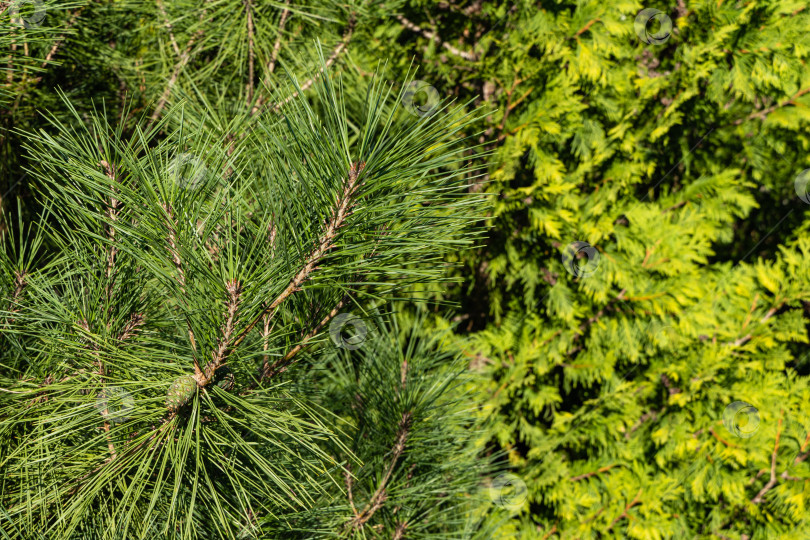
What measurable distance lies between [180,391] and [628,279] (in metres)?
2.02

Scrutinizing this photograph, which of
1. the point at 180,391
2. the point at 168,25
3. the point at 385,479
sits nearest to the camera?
the point at 180,391

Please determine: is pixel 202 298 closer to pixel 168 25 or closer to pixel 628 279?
pixel 168 25

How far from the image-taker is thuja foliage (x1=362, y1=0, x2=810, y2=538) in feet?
7.44

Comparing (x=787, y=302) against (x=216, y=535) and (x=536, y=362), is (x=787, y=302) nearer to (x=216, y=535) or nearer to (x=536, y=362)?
(x=536, y=362)

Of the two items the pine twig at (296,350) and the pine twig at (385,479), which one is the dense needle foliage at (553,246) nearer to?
the pine twig at (385,479)

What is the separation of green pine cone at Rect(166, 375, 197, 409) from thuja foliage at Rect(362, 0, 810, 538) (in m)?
1.59

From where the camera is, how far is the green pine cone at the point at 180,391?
2.49 ft

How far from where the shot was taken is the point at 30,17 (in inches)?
46.9

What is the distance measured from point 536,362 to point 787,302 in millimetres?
1151

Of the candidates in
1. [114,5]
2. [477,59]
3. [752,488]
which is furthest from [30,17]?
[752,488]

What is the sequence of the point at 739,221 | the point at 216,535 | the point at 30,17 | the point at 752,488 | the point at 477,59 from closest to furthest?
the point at 216,535
the point at 30,17
the point at 752,488
the point at 477,59
the point at 739,221

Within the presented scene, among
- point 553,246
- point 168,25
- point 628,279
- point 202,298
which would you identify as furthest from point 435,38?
point 202,298

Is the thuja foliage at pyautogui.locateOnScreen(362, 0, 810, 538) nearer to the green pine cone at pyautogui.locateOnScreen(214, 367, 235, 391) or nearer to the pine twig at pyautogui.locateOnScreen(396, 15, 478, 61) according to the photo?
the pine twig at pyautogui.locateOnScreen(396, 15, 478, 61)

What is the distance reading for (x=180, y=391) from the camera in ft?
2.48
